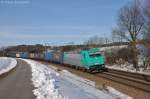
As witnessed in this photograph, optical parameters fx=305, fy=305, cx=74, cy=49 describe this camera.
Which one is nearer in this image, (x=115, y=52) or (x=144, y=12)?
(x=144, y=12)

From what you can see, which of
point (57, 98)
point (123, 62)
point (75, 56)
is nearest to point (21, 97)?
point (57, 98)

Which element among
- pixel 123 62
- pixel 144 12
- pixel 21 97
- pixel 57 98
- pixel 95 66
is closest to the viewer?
pixel 57 98

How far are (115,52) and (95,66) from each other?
65.0ft

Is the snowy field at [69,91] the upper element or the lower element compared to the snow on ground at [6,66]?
upper

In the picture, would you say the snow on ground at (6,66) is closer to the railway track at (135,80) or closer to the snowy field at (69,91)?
the railway track at (135,80)

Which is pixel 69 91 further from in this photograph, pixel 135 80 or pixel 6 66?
pixel 6 66

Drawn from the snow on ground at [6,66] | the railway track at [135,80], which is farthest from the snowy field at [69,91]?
the snow on ground at [6,66]

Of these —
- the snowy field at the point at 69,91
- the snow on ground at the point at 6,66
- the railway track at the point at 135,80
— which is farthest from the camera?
the snow on ground at the point at 6,66

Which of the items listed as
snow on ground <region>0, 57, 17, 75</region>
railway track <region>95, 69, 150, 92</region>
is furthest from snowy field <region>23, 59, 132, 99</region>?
snow on ground <region>0, 57, 17, 75</region>

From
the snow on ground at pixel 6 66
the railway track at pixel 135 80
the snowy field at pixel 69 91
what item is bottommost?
the snow on ground at pixel 6 66

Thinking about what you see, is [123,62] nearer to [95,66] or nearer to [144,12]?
[144,12]

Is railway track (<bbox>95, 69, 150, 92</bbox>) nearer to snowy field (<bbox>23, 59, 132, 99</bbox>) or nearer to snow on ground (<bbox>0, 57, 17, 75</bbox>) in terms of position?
snowy field (<bbox>23, 59, 132, 99</bbox>)

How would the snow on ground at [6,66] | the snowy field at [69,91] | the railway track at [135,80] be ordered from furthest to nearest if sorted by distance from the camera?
the snow on ground at [6,66], the railway track at [135,80], the snowy field at [69,91]

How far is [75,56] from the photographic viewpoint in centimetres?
4375
